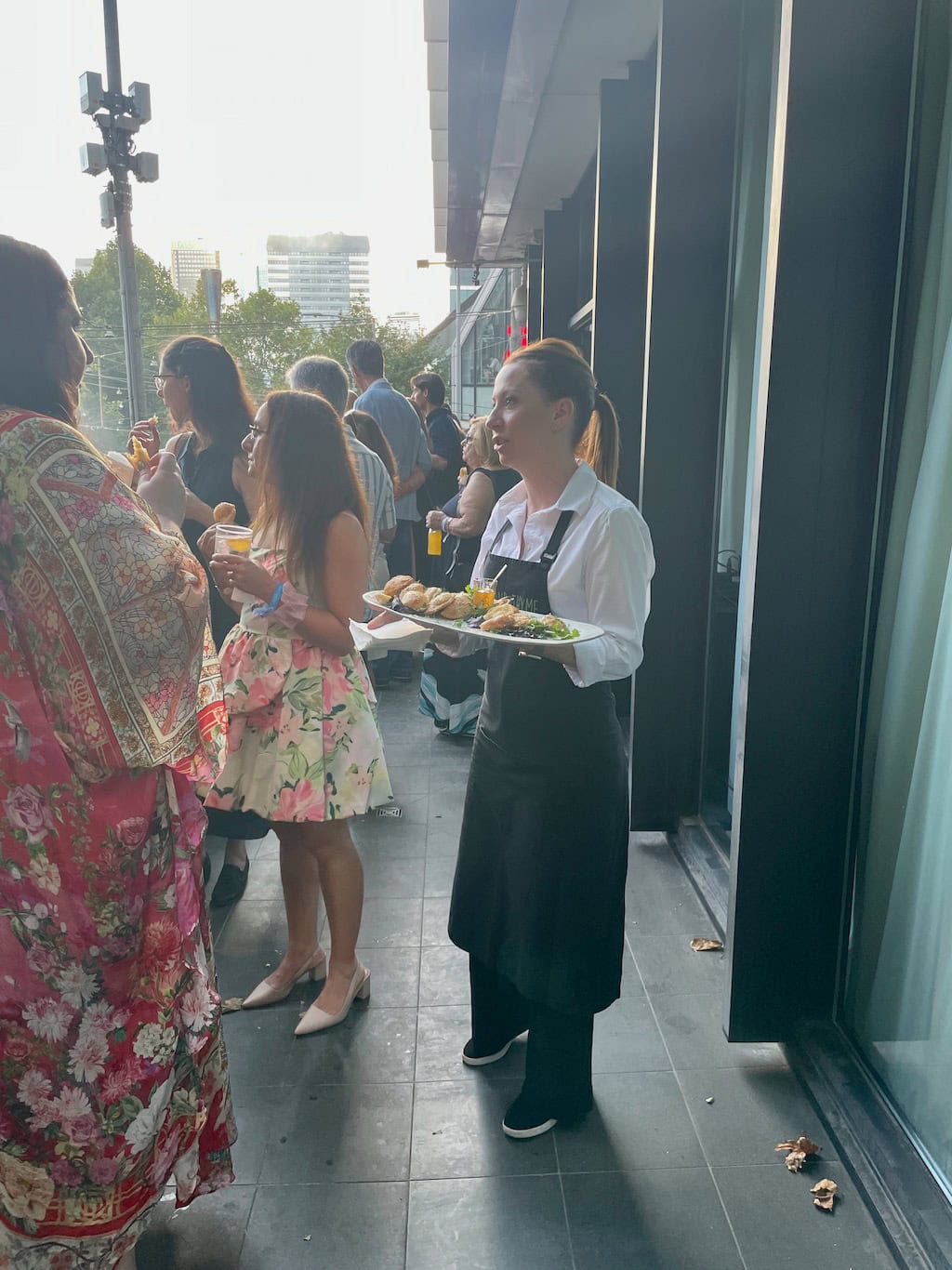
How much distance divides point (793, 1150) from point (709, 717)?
2.01 meters

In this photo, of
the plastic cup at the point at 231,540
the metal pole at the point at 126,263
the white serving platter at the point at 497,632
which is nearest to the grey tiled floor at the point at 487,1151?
the white serving platter at the point at 497,632

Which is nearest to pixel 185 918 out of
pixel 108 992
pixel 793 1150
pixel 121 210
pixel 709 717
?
pixel 108 992

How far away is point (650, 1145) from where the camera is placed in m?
2.39

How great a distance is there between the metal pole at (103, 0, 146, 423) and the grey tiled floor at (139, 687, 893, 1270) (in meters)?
4.69

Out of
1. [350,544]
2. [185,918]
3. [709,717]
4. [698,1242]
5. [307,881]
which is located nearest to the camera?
[185,918]

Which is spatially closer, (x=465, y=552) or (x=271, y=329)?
(x=465, y=552)

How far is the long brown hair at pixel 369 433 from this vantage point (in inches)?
228

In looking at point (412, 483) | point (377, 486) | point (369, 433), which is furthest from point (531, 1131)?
point (412, 483)

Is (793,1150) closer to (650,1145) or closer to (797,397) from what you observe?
(650,1145)

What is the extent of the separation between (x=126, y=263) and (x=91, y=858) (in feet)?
20.0

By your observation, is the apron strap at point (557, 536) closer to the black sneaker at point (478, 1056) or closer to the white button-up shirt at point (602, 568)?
the white button-up shirt at point (602, 568)

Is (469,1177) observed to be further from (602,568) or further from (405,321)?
(405,321)

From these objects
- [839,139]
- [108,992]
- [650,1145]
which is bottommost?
[650,1145]

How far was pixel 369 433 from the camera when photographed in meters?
5.84
